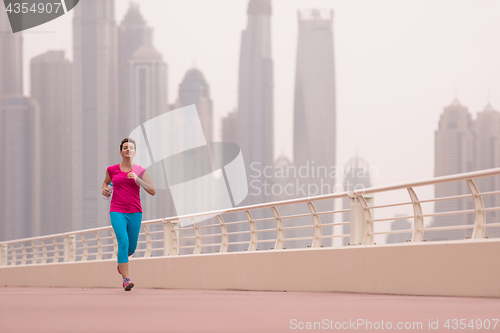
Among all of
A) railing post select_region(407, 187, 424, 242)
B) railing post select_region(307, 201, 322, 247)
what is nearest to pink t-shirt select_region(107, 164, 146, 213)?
railing post select_region(307, 201, 322, 247)

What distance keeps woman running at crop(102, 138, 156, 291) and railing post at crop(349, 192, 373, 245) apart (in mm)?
2366

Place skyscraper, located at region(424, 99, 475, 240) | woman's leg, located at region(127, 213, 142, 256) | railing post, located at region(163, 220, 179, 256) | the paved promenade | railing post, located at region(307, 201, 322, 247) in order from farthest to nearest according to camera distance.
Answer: skyscraper, located at region(424, 99, 475, 240) < railing post, located at region(163, 220, 179, 256) < railing post, located at region(307, 201, 322, 247) < woman's leg, located at region(127, 213, 142, 256) < the paved promenade

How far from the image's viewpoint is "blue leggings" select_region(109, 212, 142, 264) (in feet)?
28.9

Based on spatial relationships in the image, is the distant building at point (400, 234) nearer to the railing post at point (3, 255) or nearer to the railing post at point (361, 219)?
the railing post at point (361, 219)

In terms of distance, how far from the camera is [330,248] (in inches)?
339

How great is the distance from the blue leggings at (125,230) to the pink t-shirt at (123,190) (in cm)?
8

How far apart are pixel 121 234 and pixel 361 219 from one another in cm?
284

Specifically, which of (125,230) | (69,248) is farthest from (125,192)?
(69,248)

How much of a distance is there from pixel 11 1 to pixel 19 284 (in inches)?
6204

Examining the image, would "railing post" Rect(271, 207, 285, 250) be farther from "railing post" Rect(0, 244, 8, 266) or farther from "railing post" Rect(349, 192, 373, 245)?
"railing post" Rect(0, 244, 8, 266)

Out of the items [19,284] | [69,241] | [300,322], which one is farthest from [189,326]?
[19,284]

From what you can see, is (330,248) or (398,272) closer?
(398,272)

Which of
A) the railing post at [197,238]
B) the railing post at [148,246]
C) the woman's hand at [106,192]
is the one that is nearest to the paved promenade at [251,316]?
the woman's hand at [106,192]

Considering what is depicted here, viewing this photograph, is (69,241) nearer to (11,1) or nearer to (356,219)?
(356,219)
